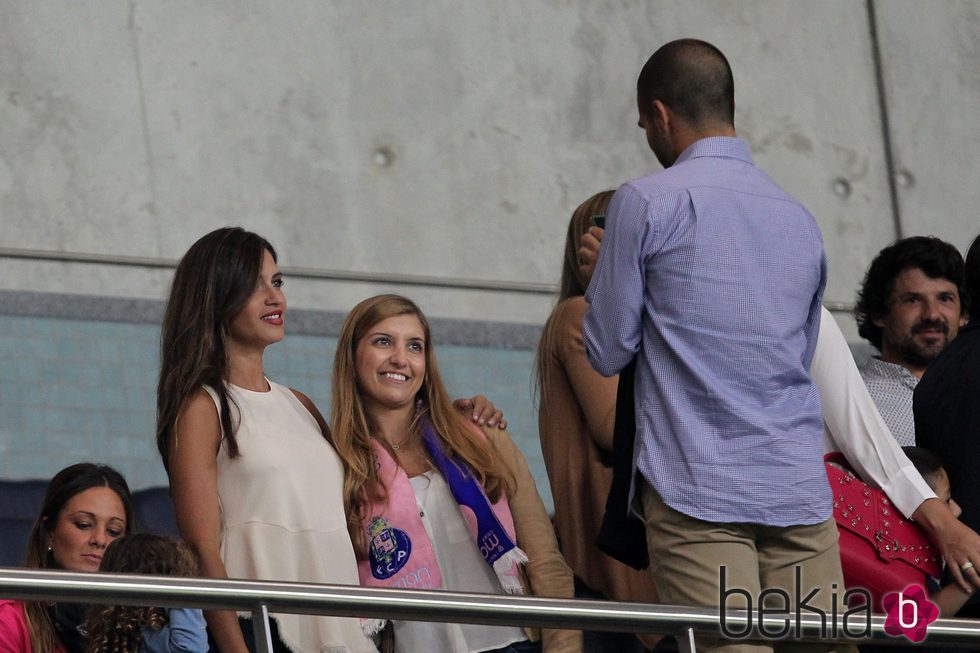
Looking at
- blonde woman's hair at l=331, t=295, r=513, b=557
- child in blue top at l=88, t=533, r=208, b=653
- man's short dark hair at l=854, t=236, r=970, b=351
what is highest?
man's short dark hair at l=854, t=236, r=970, b=351

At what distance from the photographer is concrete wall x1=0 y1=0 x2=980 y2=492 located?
634 cm

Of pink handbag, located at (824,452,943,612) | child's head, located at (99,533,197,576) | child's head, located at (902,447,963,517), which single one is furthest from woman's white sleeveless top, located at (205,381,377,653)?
child's head, located at (902,447,963,517)

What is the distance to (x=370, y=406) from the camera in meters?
3.79

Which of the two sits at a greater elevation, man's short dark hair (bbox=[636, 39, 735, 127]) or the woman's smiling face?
man's short dark hair (bbox=[636, 39, 735, 127])

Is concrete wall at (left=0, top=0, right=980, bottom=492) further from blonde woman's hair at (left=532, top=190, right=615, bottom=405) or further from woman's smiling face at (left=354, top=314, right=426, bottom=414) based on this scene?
blonde woman's hair at (left=532, top=190, right=615, bottom=405)

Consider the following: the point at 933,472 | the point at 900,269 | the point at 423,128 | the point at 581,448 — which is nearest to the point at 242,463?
the point at 581,448

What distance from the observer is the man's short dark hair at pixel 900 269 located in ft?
14.2

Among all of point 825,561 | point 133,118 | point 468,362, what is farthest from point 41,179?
point 825,561

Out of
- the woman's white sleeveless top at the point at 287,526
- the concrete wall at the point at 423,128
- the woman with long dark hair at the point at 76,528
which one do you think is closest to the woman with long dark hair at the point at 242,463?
the woman's white sleeveless top at the point at 287,526

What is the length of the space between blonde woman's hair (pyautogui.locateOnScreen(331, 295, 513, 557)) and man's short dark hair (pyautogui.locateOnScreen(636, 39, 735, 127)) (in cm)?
96

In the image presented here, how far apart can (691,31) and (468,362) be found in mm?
1909

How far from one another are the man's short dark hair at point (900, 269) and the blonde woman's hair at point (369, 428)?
1238 millimetres

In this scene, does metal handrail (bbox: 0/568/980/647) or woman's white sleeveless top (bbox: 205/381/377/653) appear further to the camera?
woman's white sleeveless top (bbox: 205/381/377/653)

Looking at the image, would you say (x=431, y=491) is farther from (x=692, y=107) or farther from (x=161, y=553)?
(x=692, y=107)
